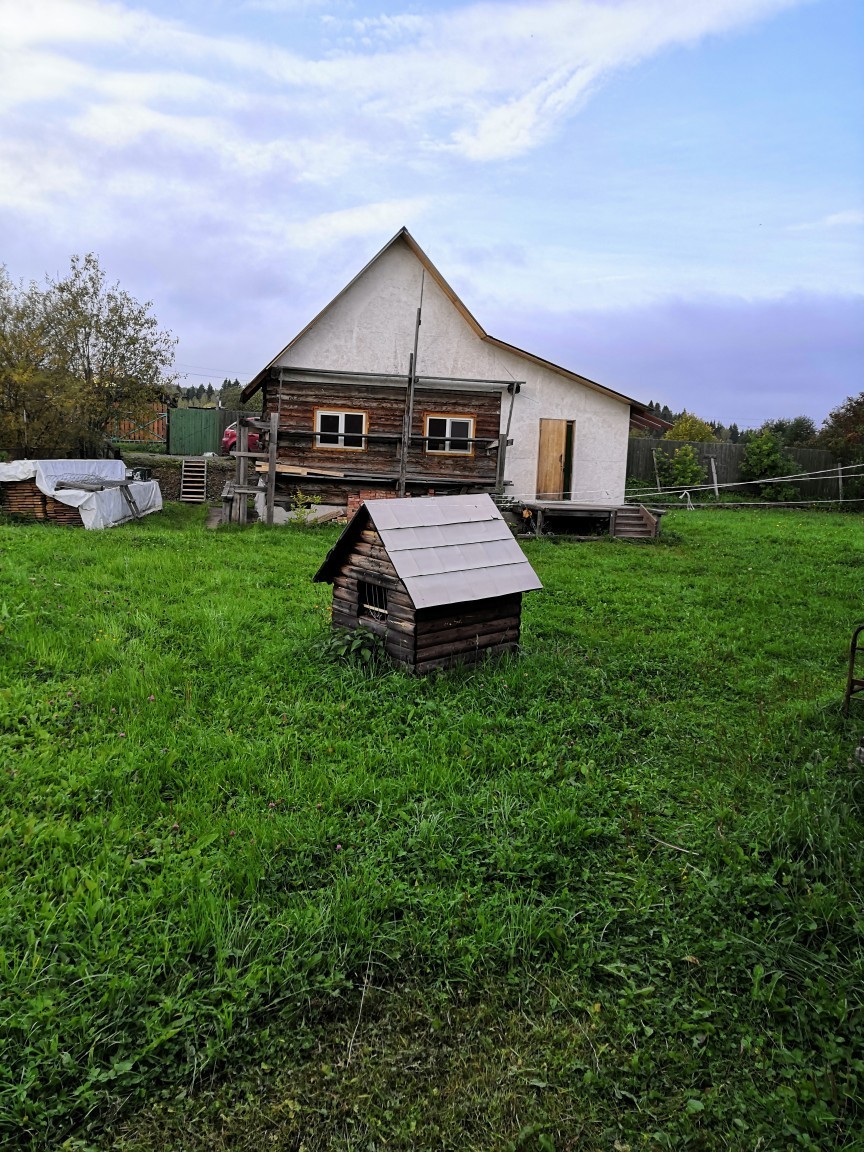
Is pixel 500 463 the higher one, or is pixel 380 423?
pixel 380 423

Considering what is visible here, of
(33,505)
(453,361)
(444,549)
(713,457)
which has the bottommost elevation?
(444,549)

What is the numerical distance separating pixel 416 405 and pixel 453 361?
1532 mm

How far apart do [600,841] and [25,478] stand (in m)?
15.0

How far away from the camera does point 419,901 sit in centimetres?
369

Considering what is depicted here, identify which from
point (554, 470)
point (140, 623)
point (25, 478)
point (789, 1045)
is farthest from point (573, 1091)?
point (554, 470)

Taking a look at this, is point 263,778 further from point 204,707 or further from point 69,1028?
point 69,1028

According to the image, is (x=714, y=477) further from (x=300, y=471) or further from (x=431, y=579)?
(x=431, y=579)

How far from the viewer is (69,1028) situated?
9.43 feet

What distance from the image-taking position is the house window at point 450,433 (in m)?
18.5

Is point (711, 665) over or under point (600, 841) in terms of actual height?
over

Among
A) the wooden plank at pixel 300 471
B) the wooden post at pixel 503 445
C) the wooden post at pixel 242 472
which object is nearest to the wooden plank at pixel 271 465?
the wooden plank at pixel 300 471

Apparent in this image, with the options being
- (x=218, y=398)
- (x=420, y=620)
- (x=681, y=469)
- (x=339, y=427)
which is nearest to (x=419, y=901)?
(x=420, y=620)

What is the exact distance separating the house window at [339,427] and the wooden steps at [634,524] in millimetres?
6980

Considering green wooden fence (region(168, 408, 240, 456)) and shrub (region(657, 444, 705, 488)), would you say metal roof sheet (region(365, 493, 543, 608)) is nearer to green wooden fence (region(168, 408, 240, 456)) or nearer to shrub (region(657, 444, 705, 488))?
shrub (region(657, 444, 705, 488))
